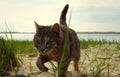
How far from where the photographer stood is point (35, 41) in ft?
16.8

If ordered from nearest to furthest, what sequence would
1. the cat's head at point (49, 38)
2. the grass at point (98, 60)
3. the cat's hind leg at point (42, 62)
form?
the grass at point (98, 60) < the cat's head at point (49, 38) < the cat's hind leg at point (42, 62)

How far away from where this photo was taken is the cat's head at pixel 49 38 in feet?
16.4

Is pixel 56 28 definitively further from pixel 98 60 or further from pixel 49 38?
pixel 98 60

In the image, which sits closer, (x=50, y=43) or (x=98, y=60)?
(x=50, y=43)

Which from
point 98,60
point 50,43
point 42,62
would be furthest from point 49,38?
point 98,60

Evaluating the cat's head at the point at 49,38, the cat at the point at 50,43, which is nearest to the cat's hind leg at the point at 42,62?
the cat at the point at 50,43

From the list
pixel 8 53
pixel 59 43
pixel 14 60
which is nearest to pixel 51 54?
pixel 59 43

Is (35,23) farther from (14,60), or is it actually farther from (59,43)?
(14,60)

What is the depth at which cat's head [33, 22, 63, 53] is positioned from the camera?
4996mm

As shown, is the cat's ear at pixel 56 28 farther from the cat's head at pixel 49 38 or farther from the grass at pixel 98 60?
the grass at pixel 98 60

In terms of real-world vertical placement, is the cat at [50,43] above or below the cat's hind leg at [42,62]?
above

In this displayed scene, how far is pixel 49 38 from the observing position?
5.09 meters

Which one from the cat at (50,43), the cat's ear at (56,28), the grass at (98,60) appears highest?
the cat's ear at (56,28)

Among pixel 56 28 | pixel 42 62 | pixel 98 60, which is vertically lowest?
pixel 98 60
